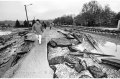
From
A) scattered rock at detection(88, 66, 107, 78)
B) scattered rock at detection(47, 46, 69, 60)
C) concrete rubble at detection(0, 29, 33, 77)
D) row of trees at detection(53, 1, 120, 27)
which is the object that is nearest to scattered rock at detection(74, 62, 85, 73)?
scattered rock at detection(88, 66, 107, 78)

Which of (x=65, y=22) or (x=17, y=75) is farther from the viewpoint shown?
(x=65, y=22)

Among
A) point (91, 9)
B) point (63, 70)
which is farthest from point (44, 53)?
point (91, 9)

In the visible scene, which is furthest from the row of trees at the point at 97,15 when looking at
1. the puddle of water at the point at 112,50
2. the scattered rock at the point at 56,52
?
the scattered rock at the point at 56,52

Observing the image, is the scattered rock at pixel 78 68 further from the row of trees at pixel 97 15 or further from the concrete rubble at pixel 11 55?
the row of trees at pixel 97 15

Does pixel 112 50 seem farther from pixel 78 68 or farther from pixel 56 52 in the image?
pixel 78 68

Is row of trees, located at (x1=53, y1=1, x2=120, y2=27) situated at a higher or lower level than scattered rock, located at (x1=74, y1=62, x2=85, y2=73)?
higher

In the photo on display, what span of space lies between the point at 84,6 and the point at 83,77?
47.4 meters

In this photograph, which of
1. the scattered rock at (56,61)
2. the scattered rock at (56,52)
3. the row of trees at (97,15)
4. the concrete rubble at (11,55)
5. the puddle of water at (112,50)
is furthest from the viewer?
the row of trees at (97,15)

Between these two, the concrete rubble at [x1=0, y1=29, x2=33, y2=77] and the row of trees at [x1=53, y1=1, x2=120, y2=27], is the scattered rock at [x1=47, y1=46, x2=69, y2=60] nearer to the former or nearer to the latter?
the concrete rubble at [x1=0, y1=29, x2=33, y2=77]

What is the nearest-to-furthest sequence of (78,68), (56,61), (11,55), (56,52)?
(78,68)
(56,61)
(56,52)
(11,55)

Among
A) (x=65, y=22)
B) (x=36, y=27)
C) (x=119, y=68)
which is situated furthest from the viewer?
(x=65, y=22)

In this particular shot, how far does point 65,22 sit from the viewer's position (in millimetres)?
87062

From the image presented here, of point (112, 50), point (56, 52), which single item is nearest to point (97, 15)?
point (112, 50)

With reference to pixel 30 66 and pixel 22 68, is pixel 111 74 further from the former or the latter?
pixel 22 68
